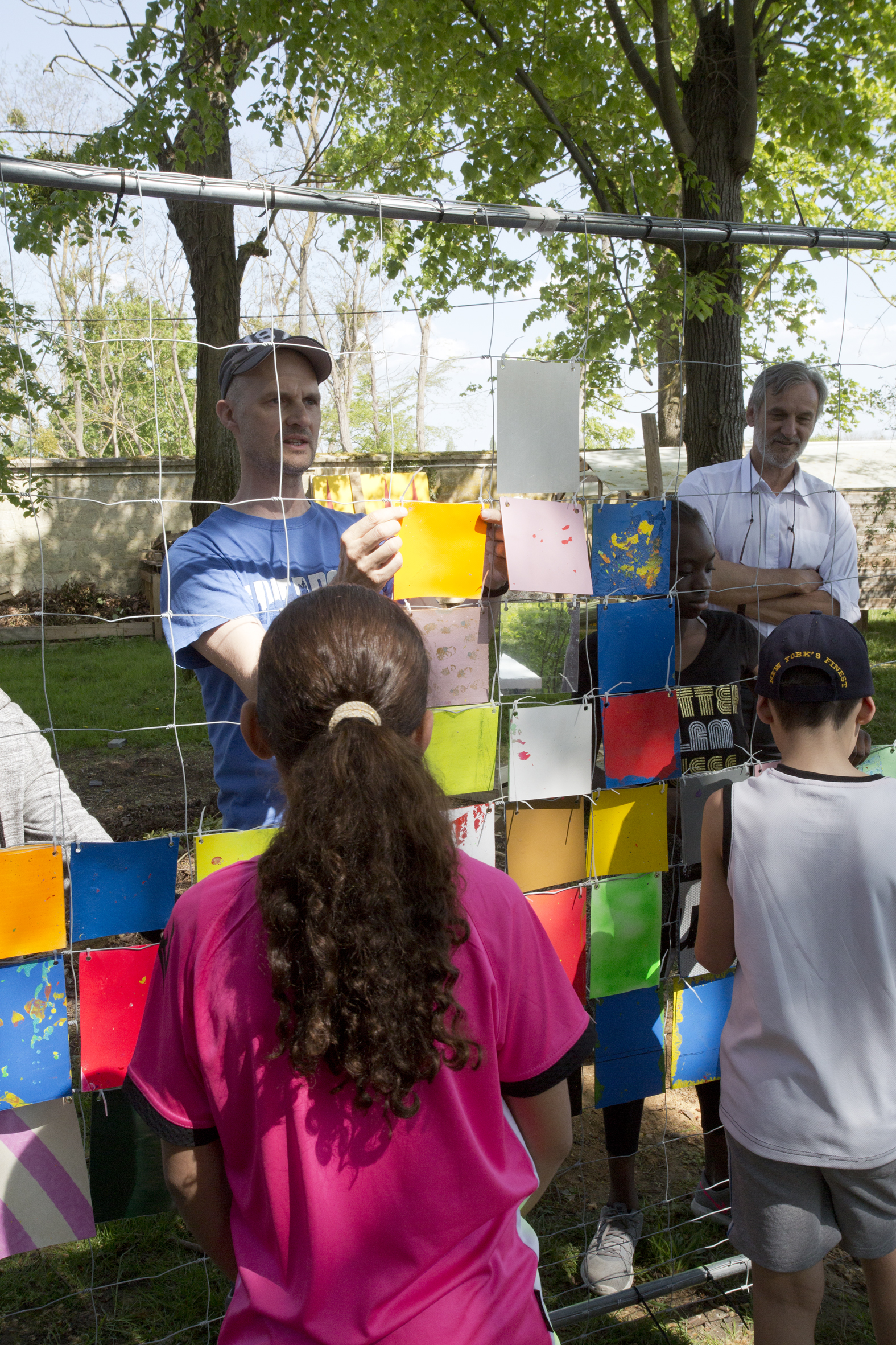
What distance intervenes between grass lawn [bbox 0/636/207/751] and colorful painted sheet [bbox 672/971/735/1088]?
3684 millimetres

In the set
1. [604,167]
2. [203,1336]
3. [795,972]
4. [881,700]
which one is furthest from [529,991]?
[881,700]

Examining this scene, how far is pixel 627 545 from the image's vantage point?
1.92 meters

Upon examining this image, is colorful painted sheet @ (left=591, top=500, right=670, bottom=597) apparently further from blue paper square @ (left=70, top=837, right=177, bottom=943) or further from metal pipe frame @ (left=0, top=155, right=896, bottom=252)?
blue paper square @ (left=70, top=837, right=177, bottom=943)

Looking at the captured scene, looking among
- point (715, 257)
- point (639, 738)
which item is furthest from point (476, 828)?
point (715, 257)

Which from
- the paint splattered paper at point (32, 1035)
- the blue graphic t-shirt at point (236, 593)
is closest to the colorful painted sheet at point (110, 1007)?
the paint splattered paper at point (32, 1035)

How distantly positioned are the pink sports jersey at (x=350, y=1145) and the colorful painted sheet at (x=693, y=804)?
1089 millimetres

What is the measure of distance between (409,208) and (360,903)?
1434mm

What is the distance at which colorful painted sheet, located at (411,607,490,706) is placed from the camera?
180 cm

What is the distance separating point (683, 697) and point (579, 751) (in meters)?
0.31

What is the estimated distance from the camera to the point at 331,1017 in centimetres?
89

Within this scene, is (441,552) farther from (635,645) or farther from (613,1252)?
(613,1252)

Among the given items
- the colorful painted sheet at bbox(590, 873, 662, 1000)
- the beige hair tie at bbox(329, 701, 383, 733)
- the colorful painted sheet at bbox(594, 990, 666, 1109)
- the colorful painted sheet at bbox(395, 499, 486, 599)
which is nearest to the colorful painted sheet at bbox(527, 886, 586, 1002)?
the colorful painted sheet at bbox(590, 873, 662, 1000)

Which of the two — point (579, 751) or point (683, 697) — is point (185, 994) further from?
point (683, 697)

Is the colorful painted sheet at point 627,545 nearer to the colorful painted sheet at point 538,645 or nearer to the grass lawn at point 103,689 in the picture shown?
the colorful painted sheet at point 538,645
